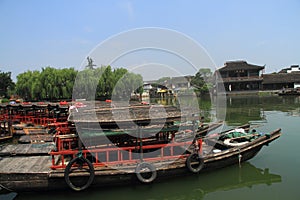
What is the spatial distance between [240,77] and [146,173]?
4456 cm

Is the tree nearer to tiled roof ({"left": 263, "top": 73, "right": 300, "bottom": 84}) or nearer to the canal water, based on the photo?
the canal water

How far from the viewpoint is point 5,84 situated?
50.5m

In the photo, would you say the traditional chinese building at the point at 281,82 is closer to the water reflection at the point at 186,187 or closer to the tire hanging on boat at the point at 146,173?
the water reflection at the point at 186,187

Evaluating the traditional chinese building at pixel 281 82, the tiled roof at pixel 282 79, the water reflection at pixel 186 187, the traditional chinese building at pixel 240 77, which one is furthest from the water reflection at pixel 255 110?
the tiled roof at pixel 282 79

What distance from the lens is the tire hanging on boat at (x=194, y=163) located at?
280 inches

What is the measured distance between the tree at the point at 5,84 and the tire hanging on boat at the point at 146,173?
53239mm

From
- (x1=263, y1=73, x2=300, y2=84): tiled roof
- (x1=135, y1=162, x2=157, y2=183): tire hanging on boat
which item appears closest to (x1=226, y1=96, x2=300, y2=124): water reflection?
(x1=135, y1=162, x2=157, y2=183): tire hanging on boat

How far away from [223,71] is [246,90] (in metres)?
5.84

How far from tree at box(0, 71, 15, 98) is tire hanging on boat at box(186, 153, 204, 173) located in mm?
53736

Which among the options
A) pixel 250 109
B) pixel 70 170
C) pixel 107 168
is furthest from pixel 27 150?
pixel 250 109

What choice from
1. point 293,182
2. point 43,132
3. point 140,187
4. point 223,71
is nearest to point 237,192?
point 293,182

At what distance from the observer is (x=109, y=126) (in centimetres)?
631

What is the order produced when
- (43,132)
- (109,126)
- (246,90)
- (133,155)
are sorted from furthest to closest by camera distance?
(246,90)
(43,132)
(133,155)
(109,126)

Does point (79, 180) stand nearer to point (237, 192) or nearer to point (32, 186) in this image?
point (32, 186)
